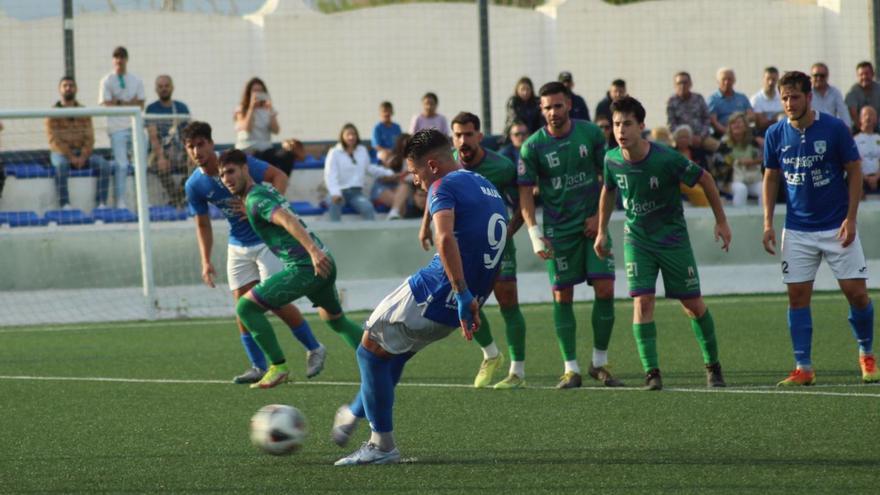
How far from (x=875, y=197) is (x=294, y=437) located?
471 inches

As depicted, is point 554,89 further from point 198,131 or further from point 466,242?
point 466,242

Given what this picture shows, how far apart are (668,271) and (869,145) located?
28.6 feet

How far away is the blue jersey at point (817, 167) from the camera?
354 inches

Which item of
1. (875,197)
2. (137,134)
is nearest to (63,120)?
(137,134)

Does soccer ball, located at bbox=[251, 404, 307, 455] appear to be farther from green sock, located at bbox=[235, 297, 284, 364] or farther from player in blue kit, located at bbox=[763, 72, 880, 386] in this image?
player in blue kit, located at bbox=[763, 72, 880, 386]

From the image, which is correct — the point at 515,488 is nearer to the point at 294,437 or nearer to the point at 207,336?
the point at 294,437

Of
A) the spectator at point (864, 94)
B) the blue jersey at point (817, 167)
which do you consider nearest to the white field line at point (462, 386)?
the blue jersey at point (817, 167)

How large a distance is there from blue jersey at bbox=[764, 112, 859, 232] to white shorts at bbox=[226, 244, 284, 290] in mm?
3916

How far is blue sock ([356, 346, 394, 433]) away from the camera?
6.77 m

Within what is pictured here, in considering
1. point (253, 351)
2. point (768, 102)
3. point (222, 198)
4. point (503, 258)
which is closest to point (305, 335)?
point (253, 351)

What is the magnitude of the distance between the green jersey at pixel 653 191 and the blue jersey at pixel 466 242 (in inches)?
101

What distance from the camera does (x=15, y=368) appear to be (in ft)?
38.6

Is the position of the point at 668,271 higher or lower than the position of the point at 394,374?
higher

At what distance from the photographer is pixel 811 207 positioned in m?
9.11
